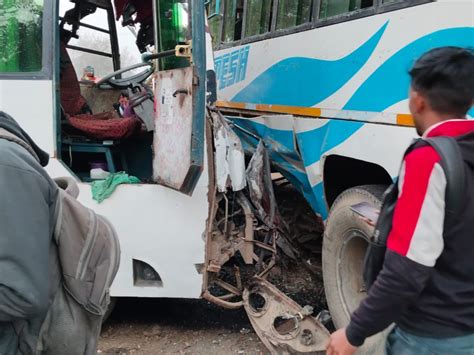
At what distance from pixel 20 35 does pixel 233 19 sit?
9.15 feet

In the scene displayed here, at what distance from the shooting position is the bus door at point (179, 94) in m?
2.89

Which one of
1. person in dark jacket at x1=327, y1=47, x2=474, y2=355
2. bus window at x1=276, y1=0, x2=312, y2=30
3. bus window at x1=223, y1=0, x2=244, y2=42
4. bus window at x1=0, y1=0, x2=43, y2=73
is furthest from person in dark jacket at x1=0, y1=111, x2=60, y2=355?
bus window at x1=223, y1=0, x2=244, y2=42

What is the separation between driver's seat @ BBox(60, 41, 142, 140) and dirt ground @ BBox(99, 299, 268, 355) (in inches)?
56.0

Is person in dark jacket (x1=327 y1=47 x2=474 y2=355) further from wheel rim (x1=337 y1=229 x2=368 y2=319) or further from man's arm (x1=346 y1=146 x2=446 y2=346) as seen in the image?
wheel rim (x1=337 y1=229 x2=368 y2=319)

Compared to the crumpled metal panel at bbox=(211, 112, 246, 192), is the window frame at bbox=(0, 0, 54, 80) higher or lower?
higher

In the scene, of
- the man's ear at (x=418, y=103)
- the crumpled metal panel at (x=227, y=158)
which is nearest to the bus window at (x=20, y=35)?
the crumpled metal panel at (x=227, y=158)

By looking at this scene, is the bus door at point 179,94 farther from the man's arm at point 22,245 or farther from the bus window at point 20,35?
the man's arm at point 22,245

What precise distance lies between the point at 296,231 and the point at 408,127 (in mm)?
1935

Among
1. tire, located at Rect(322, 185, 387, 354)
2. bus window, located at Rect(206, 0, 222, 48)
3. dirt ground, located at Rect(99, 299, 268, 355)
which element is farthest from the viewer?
bus window, located at Rect(206, 0, 222, 48)

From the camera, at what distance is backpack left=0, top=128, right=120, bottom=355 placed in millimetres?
1590

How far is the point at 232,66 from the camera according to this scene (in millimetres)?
5375

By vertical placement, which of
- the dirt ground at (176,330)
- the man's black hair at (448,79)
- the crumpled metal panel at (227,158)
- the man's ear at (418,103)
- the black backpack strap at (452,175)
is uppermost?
the man's black hair at (448,79)

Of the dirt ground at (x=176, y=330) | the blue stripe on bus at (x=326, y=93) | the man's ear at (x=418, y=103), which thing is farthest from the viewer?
the dirt ground at (x=176, y=330)

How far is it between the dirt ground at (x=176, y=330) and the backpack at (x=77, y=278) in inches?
72.4
